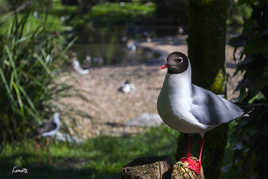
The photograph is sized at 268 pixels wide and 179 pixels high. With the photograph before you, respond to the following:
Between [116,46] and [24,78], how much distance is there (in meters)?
11.8

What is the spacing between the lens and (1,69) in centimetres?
511

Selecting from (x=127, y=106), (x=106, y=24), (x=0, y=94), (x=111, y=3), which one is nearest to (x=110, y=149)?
(x=0, y=94)

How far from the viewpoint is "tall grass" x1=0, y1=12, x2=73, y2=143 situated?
16.9 ft

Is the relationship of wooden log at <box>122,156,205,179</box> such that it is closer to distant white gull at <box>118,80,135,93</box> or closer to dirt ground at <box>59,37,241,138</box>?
dirt ground at <box>59,37,241,138</box>

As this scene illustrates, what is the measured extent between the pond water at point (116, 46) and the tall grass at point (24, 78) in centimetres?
610

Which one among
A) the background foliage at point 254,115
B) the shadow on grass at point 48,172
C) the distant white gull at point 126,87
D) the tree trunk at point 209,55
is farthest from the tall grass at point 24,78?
the distant white gull at point 126,87

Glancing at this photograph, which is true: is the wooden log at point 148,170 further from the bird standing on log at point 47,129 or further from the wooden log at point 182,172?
the bird standing on log at point 47,129

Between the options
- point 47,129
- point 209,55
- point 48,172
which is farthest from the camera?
point 47,129

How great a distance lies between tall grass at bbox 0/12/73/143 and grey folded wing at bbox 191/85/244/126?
327 cm

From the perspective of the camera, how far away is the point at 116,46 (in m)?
17.0

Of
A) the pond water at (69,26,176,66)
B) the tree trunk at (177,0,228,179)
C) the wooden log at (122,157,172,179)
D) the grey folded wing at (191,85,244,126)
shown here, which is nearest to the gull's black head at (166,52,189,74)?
the grey folded wing at (191,85,244,126)

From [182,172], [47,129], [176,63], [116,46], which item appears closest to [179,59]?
[176,63]

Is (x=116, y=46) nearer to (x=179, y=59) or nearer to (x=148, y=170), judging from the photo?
(x=179, y=59)

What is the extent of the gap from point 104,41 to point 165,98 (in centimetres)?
1669
